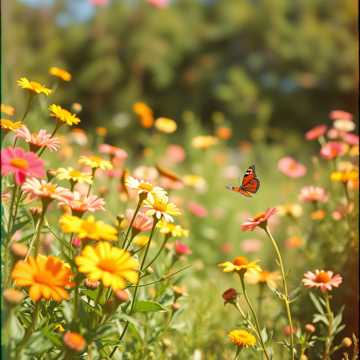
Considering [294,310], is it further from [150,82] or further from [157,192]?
[150,82]

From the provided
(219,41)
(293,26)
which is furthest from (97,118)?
(293,26)

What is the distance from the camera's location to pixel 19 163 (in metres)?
0.66

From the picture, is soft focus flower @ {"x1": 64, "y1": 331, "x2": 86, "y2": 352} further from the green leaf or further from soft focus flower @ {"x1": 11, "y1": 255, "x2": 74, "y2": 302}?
the green leaf

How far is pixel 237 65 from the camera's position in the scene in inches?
340

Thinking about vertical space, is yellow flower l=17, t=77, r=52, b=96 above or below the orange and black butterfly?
above

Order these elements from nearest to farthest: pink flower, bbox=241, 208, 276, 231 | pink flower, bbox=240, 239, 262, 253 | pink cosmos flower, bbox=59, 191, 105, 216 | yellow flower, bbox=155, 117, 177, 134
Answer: pink cosmos flower, bbox=59, 191, 105, 216 → pink flower, bbox=241, 208, 276, 231 → yellow flower, bbox=155, 117, 177, 134 → pink flower, bbox=240, 239, 262, 253

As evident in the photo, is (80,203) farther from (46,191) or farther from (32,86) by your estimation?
(32,86)

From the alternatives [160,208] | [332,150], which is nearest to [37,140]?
[160,208]

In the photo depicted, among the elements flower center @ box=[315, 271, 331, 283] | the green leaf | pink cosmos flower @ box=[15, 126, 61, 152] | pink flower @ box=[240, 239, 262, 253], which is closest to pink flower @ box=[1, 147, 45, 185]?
pink cosmos flower @ box=[15, 126, 61, 152]

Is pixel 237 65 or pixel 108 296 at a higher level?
pixel 237 65

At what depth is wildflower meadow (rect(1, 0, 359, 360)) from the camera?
677mm

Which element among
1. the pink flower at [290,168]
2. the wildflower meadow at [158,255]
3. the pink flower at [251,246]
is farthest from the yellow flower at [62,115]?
the pink flower at [251,246]

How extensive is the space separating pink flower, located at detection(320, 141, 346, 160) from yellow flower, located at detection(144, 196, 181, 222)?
27.8 inches

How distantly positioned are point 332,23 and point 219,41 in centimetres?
162
